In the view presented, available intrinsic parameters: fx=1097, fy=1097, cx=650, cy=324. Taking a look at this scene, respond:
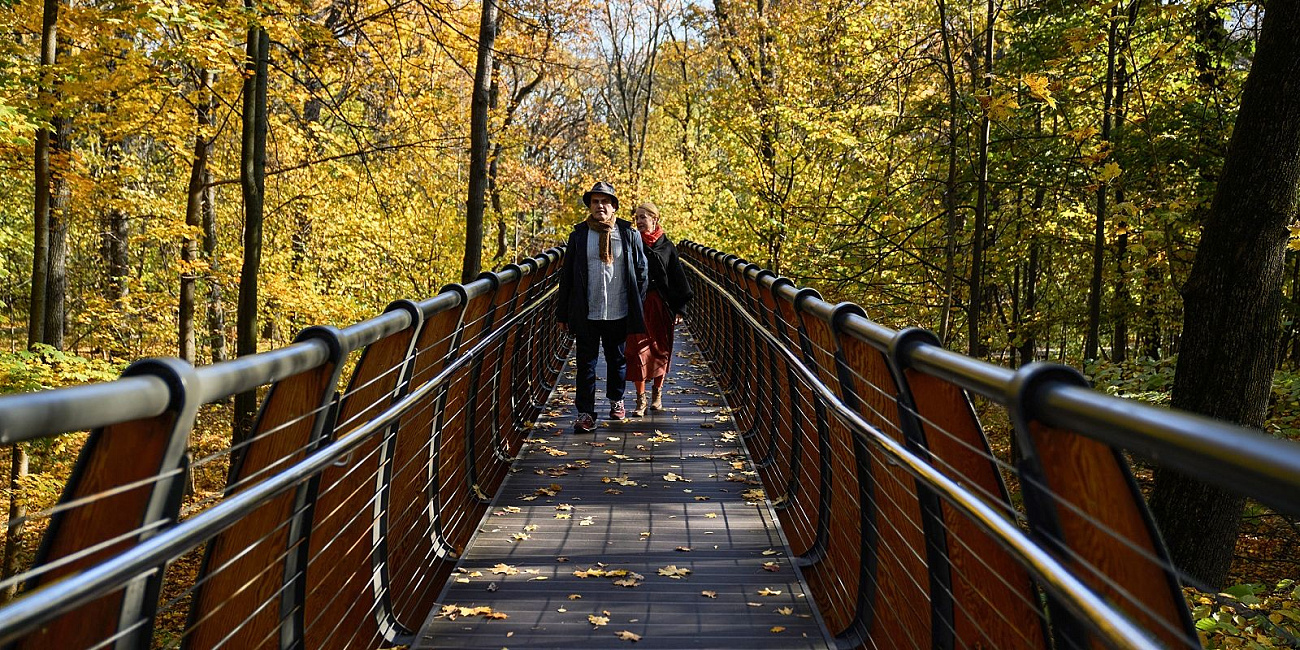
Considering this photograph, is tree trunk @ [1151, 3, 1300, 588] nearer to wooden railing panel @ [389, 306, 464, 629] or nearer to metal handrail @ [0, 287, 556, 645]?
wooden railing panel @ [389, 306, 464, 629]

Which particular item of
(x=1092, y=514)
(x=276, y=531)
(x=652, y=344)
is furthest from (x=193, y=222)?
(x=1092, y=514)

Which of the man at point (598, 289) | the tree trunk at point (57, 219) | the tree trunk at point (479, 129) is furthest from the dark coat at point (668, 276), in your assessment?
the tree trunk at point (57, 219)

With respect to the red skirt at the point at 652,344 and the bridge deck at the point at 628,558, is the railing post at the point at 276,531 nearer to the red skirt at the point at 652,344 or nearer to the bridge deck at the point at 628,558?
the bridge deck at the point at 628,558

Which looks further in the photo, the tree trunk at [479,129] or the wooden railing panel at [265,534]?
the tree trunk at [479,129]

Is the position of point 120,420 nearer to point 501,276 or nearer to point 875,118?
point 501,276

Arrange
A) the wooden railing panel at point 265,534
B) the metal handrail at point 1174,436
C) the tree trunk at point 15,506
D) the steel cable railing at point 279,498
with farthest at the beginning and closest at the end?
the tree trunk at point 15,506, the wooden railing panel at point 265,534, the steel cable railing at point 279,498, the metal handrail at point 1174,436

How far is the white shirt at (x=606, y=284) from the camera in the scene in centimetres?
880

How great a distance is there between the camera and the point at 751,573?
5402 millimetres

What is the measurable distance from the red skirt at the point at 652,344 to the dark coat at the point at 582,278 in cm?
66

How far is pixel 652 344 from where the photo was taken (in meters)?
9.80

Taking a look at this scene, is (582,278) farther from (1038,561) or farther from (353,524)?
(1038,561)

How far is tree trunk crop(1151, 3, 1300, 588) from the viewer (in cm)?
680

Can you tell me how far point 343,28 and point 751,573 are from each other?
46.0ft

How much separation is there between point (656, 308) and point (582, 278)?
4.63 ft
